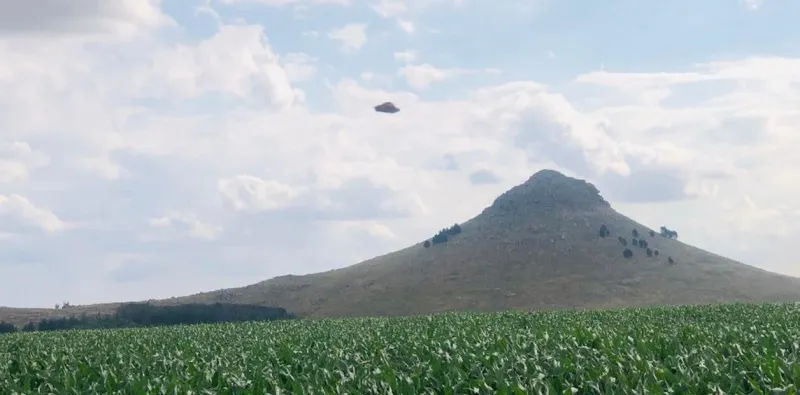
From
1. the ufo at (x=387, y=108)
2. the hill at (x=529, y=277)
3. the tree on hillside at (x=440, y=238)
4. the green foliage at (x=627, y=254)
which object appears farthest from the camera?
the tree on hillside at (x=440, y=238)

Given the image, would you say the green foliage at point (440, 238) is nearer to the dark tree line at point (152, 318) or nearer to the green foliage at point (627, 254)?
the green foliage at point (627, 254)

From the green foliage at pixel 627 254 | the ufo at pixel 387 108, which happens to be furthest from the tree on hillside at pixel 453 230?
the ufo at pixel 387 108

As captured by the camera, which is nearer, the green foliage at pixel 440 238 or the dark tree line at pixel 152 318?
the dark tree line at pixel 152 318

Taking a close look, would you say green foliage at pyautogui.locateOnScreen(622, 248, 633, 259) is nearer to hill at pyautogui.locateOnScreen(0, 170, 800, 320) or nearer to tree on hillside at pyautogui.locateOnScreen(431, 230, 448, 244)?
hill at pyautogui.locateOnScreen(0, 170, 800, 320)

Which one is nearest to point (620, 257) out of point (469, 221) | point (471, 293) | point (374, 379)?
point (471, 293)

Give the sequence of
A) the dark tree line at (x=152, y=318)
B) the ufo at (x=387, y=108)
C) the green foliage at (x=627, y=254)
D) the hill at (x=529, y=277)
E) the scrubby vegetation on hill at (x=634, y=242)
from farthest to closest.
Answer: the scrubby vegetation on hill at (x=634, y=242) → the green foliage at (x=627, y=254) → the hill at (x=529, y=277) → the dark tree line at (x=152, y=318) → the ufo at (x=387, y=108)

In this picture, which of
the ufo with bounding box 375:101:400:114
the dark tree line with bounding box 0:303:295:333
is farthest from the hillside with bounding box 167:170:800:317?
the ufo with bounding box 375:101:400:114

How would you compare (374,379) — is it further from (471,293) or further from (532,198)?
(532,198)
